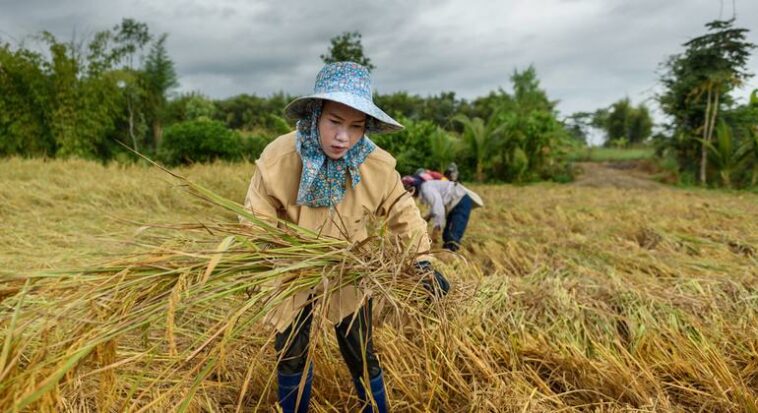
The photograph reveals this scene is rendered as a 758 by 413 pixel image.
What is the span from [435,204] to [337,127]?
2530mm

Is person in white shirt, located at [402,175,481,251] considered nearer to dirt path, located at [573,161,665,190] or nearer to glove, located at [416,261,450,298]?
glove, located at [416,261,450,298]

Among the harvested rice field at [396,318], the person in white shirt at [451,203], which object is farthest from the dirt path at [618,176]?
the person in white shirt at [451,203]

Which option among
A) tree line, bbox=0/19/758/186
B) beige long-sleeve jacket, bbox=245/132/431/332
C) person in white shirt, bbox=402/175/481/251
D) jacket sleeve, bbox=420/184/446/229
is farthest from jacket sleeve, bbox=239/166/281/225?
tree line, bbox=0/19/758/186

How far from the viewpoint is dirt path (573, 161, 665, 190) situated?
11.3m

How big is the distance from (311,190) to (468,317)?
1115 millimetres

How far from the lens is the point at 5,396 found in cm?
81

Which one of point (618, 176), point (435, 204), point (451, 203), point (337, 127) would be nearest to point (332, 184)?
point (337, 127)

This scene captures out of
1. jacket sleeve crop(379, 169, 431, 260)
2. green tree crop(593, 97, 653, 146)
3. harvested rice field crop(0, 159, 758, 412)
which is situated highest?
green tree crop(593, 97, 653, 146)

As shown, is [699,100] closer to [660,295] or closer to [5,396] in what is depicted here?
[660,295]

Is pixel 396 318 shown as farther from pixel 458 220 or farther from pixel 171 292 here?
pixel 458 220

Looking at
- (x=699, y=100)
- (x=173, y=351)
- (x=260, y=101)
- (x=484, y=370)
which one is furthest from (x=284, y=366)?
(x=260, y=101)

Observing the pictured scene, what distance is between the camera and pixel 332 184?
1.50 metres

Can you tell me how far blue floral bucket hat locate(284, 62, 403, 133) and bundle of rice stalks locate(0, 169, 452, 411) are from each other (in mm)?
433

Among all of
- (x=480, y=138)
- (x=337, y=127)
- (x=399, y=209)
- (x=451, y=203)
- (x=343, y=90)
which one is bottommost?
(x=451, y=203)
